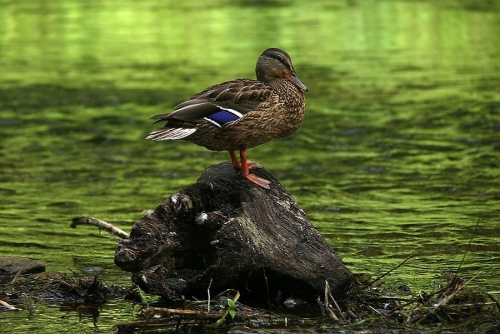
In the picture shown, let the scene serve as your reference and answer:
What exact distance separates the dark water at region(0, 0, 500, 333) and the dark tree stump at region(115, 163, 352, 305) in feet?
1.71

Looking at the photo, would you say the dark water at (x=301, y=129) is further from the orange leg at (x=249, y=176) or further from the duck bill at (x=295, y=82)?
the duck bill at (x=295, y=82)

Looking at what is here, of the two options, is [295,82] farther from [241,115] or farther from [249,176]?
[249,176]

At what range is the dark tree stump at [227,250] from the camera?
26.0ft

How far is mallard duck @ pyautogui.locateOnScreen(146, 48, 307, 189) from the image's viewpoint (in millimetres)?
8438

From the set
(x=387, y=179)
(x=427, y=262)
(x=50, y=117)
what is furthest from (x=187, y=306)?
(x=50, y=117)

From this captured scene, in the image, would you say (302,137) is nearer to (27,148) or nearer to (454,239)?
(27,148)

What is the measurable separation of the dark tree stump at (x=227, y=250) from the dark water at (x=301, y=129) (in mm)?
520

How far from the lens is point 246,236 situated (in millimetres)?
7953

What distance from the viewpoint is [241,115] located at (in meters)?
8.54

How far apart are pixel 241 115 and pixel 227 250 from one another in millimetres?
1163

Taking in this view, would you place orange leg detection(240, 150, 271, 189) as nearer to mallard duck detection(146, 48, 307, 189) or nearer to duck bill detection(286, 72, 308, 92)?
mallard duck detection(146, 48, 307, 189)

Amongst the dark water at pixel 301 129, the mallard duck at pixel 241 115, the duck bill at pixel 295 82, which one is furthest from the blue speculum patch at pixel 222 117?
the dark water at pixel 301 129

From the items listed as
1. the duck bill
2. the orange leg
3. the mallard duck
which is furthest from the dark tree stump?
the duck bill

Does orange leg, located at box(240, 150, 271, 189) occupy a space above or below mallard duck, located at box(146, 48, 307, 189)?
below
